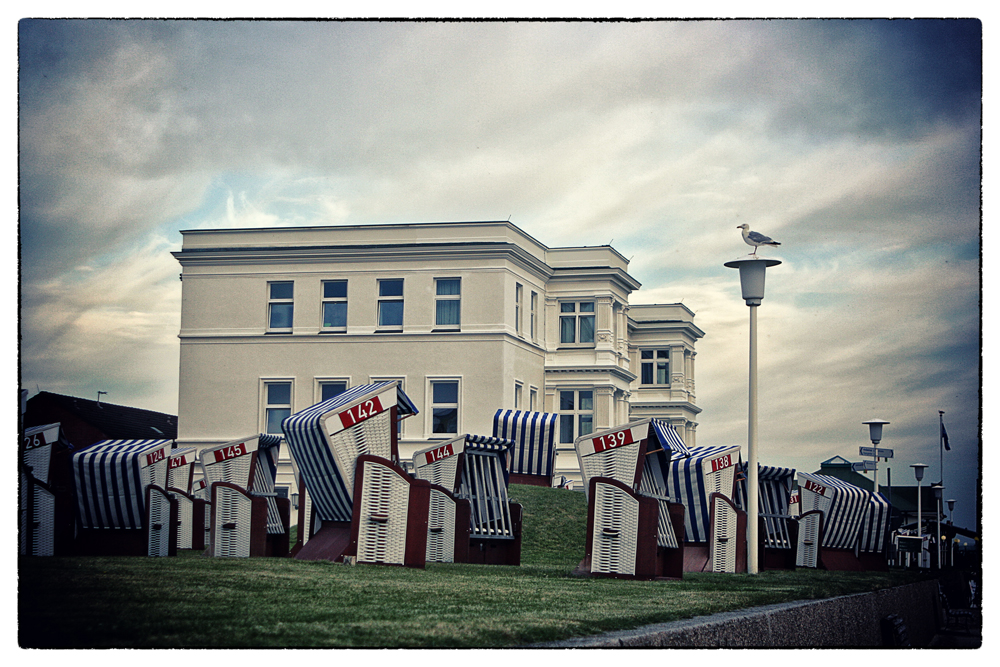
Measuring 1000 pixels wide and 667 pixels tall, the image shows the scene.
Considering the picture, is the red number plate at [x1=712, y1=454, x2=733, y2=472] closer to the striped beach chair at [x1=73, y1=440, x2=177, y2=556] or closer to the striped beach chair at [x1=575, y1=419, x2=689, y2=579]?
the striped beach chair at [x1=575, y1=419, x2=689, y2=579]

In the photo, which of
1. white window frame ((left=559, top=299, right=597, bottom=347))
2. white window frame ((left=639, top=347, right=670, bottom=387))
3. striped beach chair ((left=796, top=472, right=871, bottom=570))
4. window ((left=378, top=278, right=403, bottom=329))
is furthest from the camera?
white window frame ((left=639, top=347, right=670, bottom=387))

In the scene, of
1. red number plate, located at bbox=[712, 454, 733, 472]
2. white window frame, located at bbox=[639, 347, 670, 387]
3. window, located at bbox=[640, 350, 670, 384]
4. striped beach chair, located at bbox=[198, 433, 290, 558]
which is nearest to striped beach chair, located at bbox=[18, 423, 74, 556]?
striped beach chair, located at bbox=[198, 433, 290, 558]

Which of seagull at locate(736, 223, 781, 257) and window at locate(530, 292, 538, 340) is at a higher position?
window at locate(530, 292, 538, 340)

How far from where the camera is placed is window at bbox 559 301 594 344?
44.2 metres

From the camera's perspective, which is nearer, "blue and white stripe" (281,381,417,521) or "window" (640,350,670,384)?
"blue and white stripe" (281,381,417,521)

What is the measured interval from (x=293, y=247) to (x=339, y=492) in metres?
24.2

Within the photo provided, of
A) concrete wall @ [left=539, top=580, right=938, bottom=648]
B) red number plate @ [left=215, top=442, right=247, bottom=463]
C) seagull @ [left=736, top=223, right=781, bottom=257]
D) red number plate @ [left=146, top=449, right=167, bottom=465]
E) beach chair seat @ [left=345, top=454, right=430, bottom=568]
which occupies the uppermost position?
seagull @ [left=736, top=223, right=781, bottom=257]

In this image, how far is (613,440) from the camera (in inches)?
564

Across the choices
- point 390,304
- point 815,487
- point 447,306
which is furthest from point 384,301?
point 815,487

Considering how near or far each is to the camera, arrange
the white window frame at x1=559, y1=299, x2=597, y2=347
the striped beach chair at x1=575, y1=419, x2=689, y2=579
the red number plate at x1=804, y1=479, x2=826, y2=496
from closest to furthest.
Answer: the striped beach chair at x1=575, y1=419, x2=689, y2=579, the red number plate at x1=804, y1=479, x2=826, y2=496, the white window frame at x1=559, y1=299, x2=597, y2=347

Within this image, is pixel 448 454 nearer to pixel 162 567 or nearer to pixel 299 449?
pixel 299 449

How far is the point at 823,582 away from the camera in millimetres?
15367

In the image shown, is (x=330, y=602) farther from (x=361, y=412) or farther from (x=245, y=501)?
(x=245, y=501)

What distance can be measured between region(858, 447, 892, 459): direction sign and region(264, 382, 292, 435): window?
780 inches
